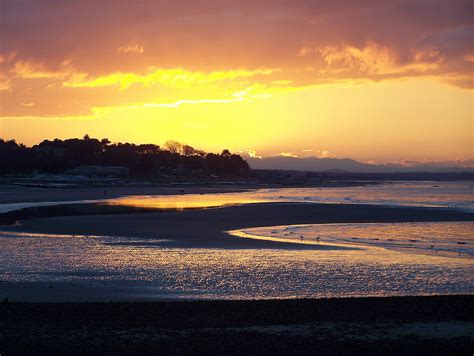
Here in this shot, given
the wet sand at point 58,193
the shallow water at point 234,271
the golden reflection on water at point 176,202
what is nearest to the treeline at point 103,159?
the wet sand at point 58,193

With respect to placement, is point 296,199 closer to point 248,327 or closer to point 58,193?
point 58,193

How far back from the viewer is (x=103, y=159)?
510 ft

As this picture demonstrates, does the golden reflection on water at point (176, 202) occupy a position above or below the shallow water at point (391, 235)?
above

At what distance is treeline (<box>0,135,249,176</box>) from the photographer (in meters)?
140

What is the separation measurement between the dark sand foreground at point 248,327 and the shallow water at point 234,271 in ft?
6.37

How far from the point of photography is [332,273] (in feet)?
62.3

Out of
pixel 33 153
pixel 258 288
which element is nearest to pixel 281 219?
pixel 258 288

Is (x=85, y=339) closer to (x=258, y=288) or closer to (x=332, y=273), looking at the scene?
(x=258, y=288)

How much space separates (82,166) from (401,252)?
412ft

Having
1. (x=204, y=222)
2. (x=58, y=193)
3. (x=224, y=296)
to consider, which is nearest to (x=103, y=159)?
(x=58, y=193)

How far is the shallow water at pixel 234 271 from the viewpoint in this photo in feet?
54.0

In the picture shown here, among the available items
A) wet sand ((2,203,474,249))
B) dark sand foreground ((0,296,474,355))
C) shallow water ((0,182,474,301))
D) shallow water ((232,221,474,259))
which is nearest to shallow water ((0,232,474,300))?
shallow water ((0,182,474,301))

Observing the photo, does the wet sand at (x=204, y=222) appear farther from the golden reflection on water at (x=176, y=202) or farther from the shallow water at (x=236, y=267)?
the golden reflection on water at (x=176, y=202)

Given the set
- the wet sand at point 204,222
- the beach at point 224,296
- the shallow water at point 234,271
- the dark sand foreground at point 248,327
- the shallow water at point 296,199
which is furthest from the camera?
the shallow water at point 296,199
